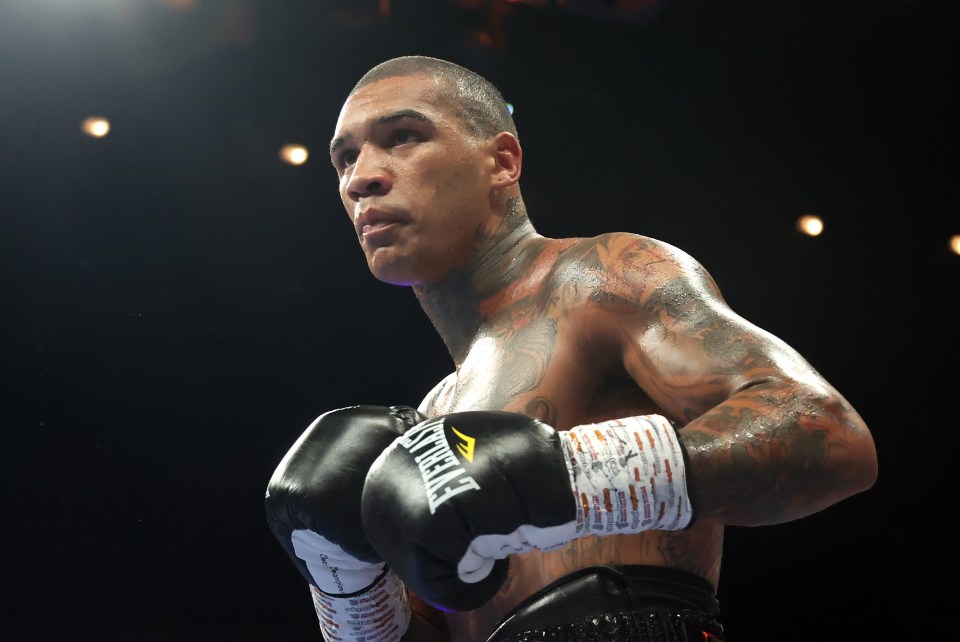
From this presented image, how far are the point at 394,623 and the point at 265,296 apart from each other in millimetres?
1984

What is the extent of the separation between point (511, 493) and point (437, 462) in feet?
0.30

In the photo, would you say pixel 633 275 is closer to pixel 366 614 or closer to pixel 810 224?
pixel 366 614

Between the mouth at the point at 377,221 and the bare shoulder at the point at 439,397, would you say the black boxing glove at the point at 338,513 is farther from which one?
the mouth at the point at 377,221

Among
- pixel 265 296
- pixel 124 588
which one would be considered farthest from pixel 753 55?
pixel 124 588

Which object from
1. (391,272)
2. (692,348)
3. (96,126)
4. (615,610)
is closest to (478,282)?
(391,272)

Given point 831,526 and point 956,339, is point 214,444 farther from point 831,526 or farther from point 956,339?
point 956,339

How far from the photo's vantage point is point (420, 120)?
174 cm

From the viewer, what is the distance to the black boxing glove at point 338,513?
130cm

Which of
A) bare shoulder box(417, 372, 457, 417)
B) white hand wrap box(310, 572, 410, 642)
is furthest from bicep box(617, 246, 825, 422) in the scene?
white hand wrap box(310, 572, 410, 642)

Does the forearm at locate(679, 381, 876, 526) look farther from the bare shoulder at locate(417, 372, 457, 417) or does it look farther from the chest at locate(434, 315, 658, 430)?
the bare shoulder at locate(417, 372, 457, 417)

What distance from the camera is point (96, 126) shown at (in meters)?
3.18

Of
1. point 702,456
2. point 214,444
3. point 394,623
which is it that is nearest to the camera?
point 702,456

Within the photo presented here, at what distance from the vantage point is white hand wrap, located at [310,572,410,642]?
1.53 m

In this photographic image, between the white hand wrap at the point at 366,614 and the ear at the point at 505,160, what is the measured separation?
757 mm
